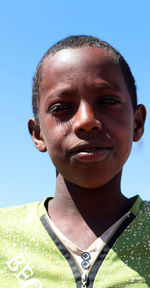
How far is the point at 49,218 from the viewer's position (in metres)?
2.39

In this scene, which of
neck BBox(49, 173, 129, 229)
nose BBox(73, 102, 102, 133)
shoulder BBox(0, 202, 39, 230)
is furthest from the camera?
shoulder BBox(0, 202, 39, 230)

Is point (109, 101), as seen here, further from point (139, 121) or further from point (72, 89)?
point (139, 121)

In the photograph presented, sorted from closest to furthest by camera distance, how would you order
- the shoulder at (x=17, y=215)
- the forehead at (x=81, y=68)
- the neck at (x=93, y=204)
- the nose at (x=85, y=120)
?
the nose at (x=85, y=120) → the forehead at (x=81, y=68) → the neck at (x=93, y=204) → the shoulder at (x=17, y=215)

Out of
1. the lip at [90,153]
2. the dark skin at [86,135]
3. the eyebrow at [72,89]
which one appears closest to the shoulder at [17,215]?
the dark skin at [86,135]

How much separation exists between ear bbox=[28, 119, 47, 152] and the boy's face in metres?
0.20

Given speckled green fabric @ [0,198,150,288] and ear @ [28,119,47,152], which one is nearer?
speckled green fabric @ [0,198,150,288]

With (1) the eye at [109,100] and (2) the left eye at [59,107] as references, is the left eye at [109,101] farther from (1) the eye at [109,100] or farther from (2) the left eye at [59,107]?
(2) the left eye at [59,107]

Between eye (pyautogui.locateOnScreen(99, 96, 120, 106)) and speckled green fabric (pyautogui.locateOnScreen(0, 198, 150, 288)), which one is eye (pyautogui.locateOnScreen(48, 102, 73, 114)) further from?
speckled green fabric (pyautogui.locateOnScreen(0, 198, 150, 288))

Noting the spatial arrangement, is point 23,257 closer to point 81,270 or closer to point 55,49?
point 81,270

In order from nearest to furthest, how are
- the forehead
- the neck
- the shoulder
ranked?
the forehead
the neck
the shoulder

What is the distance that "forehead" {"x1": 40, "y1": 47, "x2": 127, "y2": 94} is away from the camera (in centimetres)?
215

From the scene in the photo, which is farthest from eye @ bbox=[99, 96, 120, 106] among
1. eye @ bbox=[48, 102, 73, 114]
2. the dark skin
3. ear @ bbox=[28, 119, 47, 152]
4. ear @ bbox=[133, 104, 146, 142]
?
ear @ bbox=[28, 119, 47, 152]

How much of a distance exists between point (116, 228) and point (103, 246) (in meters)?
0.12

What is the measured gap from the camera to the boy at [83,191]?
2082 millimetres
